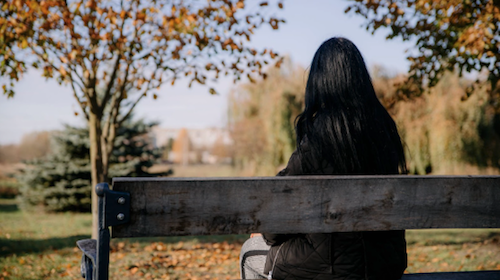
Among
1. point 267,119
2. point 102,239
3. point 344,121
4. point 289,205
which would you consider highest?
point 267,119

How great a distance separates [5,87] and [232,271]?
3913mm

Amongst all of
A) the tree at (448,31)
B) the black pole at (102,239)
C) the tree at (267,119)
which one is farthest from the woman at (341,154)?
the tree at (267,119)

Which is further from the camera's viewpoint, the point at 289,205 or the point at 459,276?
the point at 459,276

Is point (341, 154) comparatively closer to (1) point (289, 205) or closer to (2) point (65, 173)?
(1) point (289, 205)

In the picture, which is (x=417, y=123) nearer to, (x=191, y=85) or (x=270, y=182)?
(x=191, y=85)

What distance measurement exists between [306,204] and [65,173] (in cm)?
1138

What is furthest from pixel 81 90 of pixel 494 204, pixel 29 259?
pixel 494 204

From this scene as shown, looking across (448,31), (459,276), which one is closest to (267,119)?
(448,31)

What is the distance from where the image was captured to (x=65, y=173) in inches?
455

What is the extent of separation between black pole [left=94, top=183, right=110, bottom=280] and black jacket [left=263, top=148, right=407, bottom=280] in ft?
2.30

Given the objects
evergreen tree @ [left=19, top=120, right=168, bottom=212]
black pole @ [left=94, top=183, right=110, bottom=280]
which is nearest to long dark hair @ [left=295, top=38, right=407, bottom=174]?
black pole @ [left=94, top=183, right=110, bottom=280]

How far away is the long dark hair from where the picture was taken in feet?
5.82

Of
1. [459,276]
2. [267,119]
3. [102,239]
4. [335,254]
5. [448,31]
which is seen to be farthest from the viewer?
[267,119]

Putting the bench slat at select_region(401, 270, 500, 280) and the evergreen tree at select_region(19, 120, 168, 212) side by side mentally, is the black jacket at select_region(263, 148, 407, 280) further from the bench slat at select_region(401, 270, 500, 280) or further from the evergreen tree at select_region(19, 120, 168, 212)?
the evergreen tree at select_region(19, 120, 168, 212)
